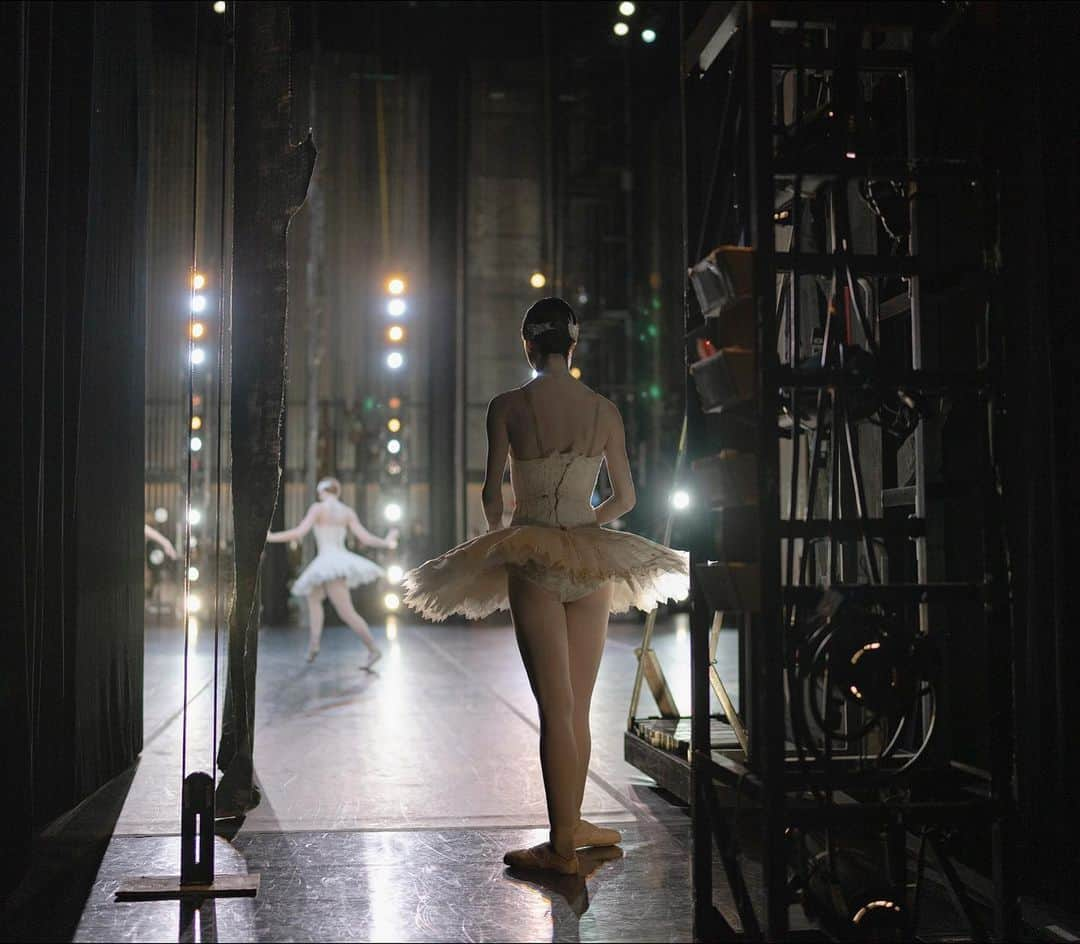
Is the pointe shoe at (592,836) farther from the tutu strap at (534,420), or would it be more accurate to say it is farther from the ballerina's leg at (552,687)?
the tutu strap at (534,420)

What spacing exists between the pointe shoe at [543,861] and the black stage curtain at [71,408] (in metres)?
1.53

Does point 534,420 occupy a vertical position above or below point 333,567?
above

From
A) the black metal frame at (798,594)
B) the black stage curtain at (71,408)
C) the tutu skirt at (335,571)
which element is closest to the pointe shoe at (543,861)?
the black metal frame at (798,594)

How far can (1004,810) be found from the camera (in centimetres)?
303

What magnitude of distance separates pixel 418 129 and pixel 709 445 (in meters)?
12.3

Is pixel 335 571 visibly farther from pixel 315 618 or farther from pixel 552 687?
pixel 552 687

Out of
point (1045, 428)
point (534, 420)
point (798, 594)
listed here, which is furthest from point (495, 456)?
point (1045, 428)

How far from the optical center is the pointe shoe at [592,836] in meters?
4.02

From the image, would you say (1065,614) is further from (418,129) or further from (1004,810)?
(418,129)

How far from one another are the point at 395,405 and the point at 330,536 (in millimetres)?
4825

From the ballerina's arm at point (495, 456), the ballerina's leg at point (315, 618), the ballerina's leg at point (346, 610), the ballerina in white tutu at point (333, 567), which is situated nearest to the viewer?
the ballerina's arm at point (495, 456)

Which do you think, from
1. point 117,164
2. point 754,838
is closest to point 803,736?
point 754,838

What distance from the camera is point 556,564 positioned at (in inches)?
142

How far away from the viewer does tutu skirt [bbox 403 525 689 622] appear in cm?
364
